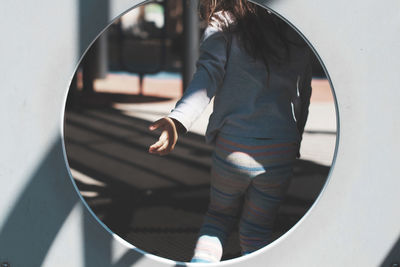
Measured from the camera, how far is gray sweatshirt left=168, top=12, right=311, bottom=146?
1.77 metres

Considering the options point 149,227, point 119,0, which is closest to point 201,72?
point 119,0

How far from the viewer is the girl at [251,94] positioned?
1777 mm

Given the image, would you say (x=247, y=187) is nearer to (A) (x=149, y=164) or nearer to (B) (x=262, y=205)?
(B) (x=262, y=205)

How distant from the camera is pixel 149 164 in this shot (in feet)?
13.9

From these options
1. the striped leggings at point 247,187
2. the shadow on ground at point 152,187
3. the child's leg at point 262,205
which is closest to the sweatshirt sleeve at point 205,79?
the striped leggings at point 247,187

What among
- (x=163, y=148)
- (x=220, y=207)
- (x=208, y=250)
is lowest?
(x=208, y=250)

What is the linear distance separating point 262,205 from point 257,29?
0.59 m

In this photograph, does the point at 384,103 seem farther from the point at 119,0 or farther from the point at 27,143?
the point at 27,143

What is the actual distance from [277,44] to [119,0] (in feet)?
2.02

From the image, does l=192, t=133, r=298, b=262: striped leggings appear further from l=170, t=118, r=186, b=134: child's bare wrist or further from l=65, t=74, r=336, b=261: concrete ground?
l=65, t=74, r=336, b=261: concrete ground

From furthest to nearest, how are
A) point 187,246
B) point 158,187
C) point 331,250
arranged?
point 158,187
point 187,246
point 331,250

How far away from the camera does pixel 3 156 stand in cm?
146

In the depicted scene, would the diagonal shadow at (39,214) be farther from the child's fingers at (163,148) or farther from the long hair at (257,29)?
the long hair at (257,29)

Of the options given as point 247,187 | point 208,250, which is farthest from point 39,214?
point 247,187
